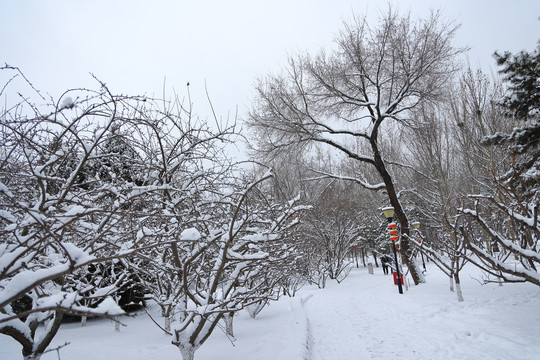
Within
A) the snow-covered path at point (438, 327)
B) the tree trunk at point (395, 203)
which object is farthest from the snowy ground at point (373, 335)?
the tree trunk at point (395, 203)

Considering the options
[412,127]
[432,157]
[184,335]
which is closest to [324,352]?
[184,335]

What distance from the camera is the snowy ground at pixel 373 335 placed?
194 inches

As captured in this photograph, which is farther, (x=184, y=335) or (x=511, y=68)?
(x=511, y=68)

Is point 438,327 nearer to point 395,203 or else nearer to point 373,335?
point 373,335

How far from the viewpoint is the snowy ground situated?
194 inches

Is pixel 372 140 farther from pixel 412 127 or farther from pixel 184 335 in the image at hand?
pixel 184 335

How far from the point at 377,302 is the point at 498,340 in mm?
5750

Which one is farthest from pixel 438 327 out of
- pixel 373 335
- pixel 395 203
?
pixel 395 203

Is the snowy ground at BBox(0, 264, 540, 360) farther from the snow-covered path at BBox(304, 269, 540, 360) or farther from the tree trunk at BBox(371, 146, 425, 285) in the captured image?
the tree trunk at BBox(371, 146, 425, 285)

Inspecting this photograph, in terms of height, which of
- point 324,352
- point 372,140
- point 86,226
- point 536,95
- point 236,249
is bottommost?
point 324,352

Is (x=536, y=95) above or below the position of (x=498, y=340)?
above

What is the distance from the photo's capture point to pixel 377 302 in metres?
10.4

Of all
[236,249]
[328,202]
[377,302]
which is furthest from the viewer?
[328,202]

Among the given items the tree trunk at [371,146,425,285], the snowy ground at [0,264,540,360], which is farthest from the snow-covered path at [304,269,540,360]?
the tree trunk at [371,146,425,285]
